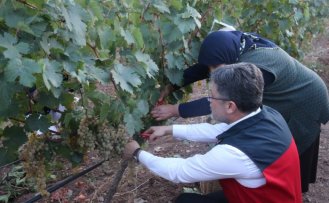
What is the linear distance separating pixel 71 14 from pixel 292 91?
1778 millimetres

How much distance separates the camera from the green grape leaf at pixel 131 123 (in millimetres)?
2297

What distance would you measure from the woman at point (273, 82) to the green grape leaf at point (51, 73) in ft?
3.97

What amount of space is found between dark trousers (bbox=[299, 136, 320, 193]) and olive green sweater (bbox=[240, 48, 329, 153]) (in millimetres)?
117

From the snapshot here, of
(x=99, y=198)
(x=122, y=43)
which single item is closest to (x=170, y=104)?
(x=122, y=43)

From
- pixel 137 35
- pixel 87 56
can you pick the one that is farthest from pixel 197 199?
pixel 87 56

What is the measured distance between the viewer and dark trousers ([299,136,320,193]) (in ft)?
11.3

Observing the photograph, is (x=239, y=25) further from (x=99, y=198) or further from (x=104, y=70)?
(x=104, y=70)

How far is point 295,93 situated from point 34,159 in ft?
5.75

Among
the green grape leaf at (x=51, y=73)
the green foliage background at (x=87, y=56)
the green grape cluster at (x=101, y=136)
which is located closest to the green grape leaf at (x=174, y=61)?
the green foliage background at (x=87, y=56)

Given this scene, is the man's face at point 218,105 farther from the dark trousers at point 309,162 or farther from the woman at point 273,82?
the dark trousers at point 309,162

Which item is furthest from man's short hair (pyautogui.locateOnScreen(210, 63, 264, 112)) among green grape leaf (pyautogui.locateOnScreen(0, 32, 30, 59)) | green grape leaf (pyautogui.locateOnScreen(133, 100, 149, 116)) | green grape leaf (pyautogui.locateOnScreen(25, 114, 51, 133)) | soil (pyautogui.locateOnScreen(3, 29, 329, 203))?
soil (pyautogui.locateOnScreen(3, 29, 329, 203))

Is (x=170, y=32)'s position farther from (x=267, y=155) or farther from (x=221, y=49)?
(x=267, y=155)

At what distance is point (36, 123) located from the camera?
2.05 m

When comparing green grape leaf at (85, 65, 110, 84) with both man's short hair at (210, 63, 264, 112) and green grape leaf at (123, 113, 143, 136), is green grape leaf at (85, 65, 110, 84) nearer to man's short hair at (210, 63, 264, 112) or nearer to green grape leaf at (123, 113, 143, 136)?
green grape leaf at (123, 113, 143, 136)
